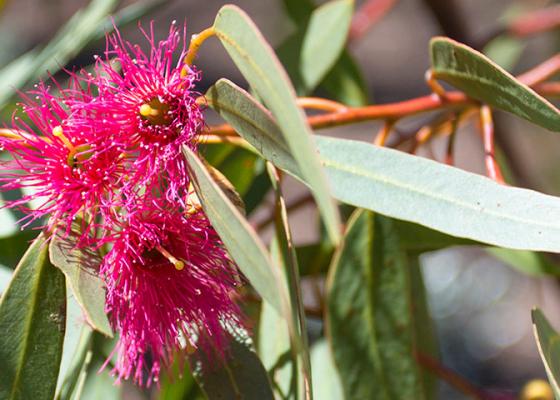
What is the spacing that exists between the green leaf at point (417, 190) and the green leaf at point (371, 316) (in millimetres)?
171

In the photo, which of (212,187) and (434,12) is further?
(434,12)

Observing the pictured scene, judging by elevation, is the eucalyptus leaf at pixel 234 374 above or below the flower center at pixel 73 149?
below

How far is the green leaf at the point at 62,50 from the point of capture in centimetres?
121

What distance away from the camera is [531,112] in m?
0.79

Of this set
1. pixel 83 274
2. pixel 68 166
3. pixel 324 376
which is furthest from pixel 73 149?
pixel 324 376

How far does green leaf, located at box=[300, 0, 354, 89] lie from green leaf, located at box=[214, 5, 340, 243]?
49cm

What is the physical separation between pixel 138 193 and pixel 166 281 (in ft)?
0.31

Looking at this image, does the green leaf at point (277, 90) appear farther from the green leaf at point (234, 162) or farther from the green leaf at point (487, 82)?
the green leaf at point (234, 162)

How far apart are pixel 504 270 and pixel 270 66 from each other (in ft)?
9.48

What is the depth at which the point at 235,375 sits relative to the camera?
0.85m

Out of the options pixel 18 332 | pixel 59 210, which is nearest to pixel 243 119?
pixel 59 210

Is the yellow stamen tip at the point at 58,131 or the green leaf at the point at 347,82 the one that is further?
the green leaf at the point at 347,82

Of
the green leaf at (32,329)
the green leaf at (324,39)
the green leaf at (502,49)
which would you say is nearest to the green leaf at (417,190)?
the green leaf at (32,329)

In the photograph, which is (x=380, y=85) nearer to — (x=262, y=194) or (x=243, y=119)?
(x=262, y=194)
